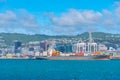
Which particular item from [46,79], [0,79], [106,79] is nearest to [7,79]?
[0,79]

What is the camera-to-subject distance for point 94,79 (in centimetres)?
7369

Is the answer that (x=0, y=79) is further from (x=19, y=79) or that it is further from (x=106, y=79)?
(x=106, y=79)

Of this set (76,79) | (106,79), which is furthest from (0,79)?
(106,79)

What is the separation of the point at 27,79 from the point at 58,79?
5086 millimetres

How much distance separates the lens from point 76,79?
242ft

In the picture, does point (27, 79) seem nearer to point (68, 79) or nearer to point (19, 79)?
point (19, 79)

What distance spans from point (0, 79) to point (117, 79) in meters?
19.0

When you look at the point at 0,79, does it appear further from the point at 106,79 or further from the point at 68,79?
the point at 106,79

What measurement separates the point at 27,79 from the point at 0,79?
4403mm

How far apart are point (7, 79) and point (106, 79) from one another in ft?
53.0

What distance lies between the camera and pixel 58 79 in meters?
74.1

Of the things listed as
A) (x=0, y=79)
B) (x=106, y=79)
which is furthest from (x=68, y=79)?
(x=0, y=79)

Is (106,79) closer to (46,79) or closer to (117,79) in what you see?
(117,79)

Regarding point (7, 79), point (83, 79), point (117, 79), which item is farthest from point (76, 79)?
point (7, 79)
